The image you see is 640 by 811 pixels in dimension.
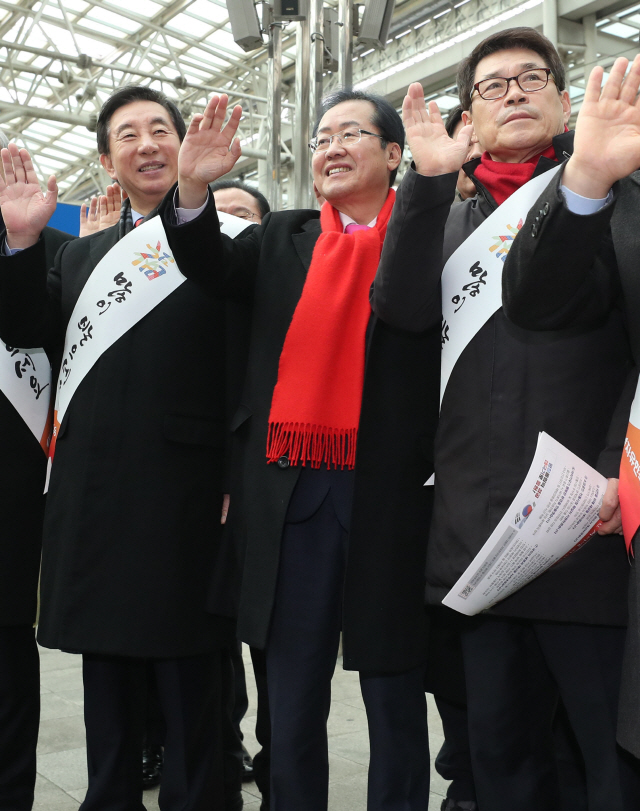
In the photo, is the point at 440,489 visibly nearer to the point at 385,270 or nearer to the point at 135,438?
the point at 385,270

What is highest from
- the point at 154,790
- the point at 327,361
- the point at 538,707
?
the point at 327,361

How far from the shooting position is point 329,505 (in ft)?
5.57

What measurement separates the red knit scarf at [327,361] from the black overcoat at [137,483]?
0.74 ft

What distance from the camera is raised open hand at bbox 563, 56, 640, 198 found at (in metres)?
1.22

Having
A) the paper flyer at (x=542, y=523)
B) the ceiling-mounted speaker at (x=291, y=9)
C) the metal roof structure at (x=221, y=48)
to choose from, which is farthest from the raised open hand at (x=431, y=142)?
the metal roof structure at (x=221, y=48)

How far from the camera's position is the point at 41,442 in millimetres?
1989

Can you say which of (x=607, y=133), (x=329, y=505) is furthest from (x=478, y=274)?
(x=329, y=505)

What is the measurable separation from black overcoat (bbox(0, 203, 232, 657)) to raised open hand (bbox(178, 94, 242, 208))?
0.95 ft

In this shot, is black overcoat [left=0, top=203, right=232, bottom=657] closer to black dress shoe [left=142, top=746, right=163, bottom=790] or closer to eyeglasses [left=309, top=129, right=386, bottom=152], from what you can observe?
eyeglasses [left=309, top=129, right=386, bottom=152]

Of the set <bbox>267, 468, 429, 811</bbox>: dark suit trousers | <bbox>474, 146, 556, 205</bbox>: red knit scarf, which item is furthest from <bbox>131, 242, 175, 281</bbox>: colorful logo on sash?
<bbox>474, 146, 556, 205</bbox>: red knit scarf

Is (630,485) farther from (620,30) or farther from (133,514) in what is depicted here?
(620,30)

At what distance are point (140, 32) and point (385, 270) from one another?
417 inches

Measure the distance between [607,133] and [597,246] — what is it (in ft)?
0.52

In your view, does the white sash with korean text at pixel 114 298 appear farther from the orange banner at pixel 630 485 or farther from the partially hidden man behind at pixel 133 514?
the orange banner at pixel 630 485
